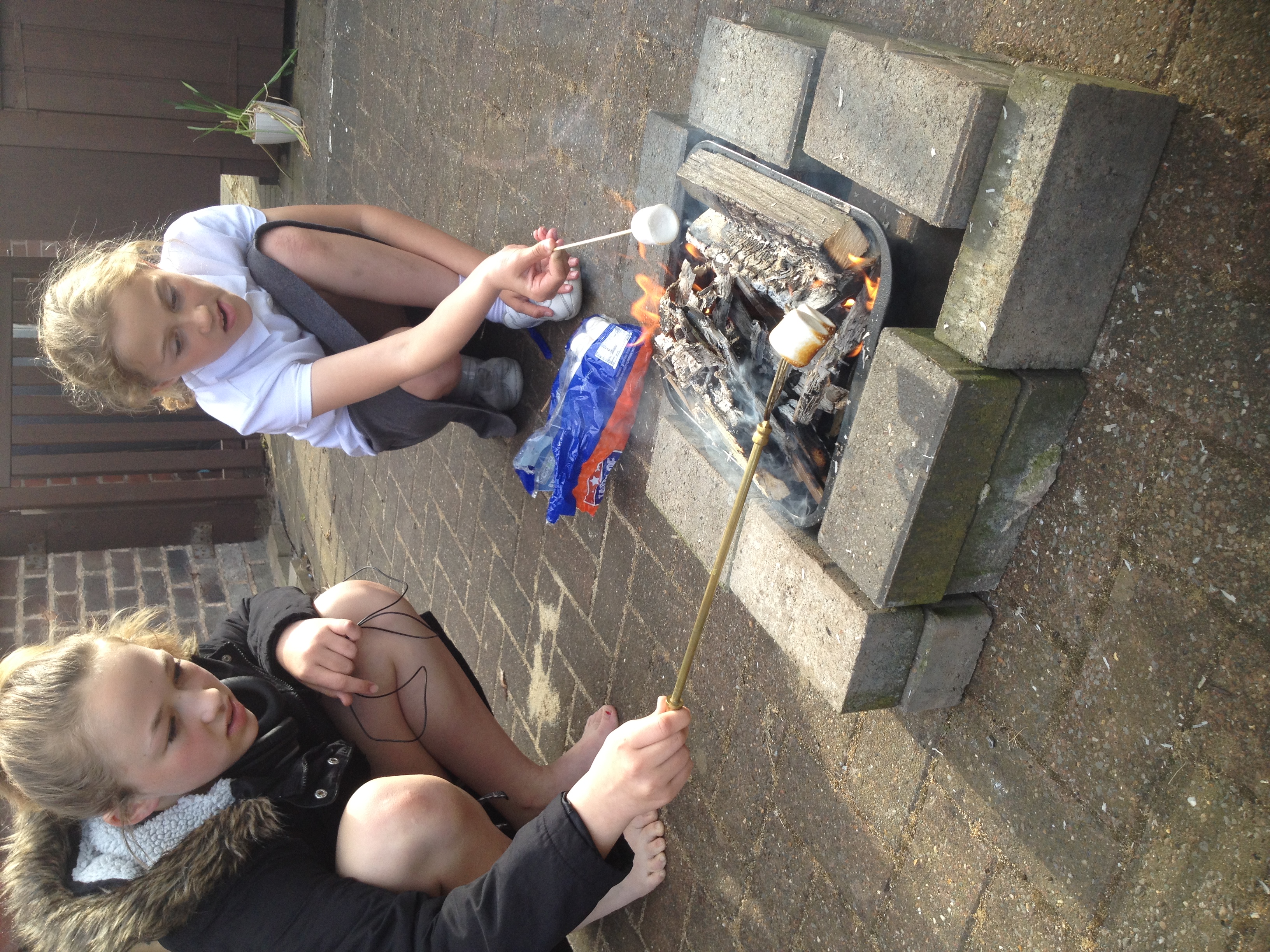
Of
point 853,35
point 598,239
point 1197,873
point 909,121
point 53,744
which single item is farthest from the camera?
point 598,239

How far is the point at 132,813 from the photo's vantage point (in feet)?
7.14

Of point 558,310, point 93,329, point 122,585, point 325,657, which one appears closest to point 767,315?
point 558,310

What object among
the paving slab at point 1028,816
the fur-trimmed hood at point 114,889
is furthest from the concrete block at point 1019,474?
the fur-trimmed hood at point 114,889

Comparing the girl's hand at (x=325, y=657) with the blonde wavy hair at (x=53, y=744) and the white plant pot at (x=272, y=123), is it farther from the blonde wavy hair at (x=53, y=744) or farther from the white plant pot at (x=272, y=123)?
the white plant pot at (x=272, y=123)

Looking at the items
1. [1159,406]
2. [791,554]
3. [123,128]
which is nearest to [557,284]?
[791,554]

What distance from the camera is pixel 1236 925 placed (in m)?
1.32

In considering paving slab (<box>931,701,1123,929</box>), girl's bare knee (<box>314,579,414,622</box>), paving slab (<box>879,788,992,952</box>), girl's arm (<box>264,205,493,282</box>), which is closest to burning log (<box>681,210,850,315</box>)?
paving slab (<box>931,701,1123,929</box>)

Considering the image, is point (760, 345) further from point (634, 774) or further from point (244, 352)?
point (244, 352)

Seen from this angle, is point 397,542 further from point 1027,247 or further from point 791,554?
point 1027,247

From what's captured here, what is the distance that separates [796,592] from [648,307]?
1090mm

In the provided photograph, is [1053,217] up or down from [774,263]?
up

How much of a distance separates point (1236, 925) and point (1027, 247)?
1.01 m

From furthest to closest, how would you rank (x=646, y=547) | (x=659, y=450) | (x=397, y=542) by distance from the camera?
(x=397, y=542), (x=646, y=547), (x=659, y=450)

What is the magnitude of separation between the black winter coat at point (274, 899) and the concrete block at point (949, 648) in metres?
0.82
